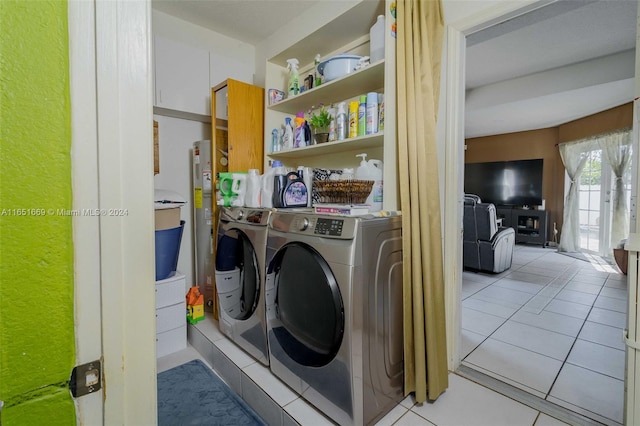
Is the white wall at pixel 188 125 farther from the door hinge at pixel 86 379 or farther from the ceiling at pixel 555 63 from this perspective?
the door hinge at pixel 86 379

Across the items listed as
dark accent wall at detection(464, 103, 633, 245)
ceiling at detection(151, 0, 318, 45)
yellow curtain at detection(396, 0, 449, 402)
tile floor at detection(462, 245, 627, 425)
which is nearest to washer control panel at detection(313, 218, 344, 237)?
yellow curtain at detection(396, 0, 449, 402)

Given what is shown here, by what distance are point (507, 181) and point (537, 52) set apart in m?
3.65

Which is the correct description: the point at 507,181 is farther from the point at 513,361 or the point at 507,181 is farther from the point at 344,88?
the point at 344,88

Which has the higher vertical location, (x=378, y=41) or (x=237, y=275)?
(x=378, y=41)

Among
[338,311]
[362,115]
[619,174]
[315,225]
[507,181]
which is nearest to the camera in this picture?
[338,311]

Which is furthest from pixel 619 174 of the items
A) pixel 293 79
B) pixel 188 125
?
pixel 188 125

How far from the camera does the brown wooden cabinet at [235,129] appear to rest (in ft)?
7.47

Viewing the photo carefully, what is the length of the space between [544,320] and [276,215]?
248cm

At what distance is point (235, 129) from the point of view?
7.52 feet

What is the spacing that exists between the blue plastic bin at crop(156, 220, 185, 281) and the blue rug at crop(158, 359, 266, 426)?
0.66 metres

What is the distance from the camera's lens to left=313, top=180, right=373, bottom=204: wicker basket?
1.43 meters

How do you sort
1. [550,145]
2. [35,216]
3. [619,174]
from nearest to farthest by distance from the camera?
[35,216] < [619,174] < [550,145]

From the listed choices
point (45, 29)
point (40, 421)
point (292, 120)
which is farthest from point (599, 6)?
point (40, 421)

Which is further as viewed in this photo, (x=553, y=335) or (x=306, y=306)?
(x=553, y=335)
